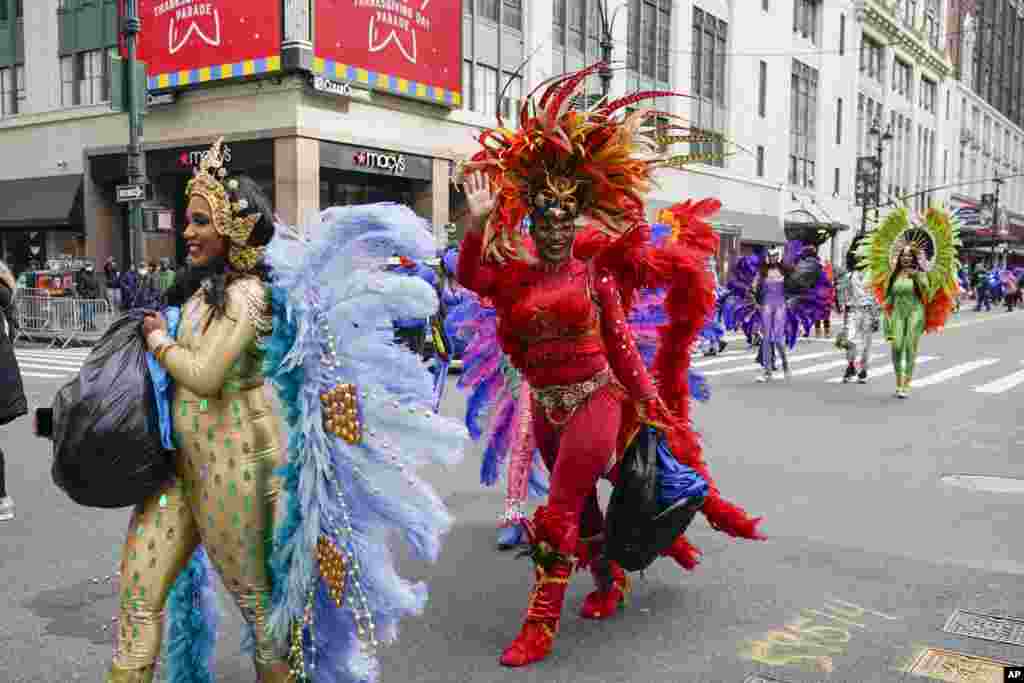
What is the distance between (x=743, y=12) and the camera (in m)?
37.9

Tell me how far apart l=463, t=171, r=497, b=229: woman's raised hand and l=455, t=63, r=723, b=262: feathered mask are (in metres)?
0.03

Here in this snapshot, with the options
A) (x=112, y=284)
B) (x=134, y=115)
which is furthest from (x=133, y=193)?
(x=112, y=284)

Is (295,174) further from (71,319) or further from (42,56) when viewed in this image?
(42,56)

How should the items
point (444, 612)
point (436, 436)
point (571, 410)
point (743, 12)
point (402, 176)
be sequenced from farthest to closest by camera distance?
point (743, 12)
point (402, 176)
point (444, 612)
point (571, 410)
point (436, 436)

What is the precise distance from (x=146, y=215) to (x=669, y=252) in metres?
12.8

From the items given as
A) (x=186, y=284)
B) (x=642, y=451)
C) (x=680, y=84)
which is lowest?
(x=642, y=451)

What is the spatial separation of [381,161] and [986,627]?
21.0 metres

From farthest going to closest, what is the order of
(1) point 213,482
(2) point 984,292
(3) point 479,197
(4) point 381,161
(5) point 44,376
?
(2) point 984,292 < (4) point 381,161 < (5) point 44,376 < (3) point 479,197 < (1) point 213,482

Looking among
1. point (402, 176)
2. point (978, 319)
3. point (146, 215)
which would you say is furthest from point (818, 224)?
point (146, 215)

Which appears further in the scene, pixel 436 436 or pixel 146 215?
pixel 146 215

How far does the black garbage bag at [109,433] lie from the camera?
268cm

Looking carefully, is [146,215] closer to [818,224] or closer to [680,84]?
[680,84]

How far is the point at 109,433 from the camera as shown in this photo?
2.68 m

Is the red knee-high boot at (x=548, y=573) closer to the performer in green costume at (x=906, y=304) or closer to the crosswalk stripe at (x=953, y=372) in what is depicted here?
the performer in green costume at (x=906, y=304)
